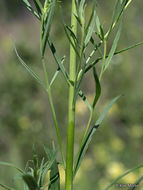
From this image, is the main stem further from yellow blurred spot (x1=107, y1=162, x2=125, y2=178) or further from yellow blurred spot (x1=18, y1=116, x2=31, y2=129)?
yellow blurred spot (x1=18, y1=116, x2=31, y2=129)

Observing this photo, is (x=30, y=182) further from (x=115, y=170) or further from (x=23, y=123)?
(x=23, y=123)

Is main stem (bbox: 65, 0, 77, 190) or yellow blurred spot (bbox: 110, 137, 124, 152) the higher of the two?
main stem (bbox: 65, 0, 77, 190)

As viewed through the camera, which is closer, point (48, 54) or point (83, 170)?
point (83, 170)

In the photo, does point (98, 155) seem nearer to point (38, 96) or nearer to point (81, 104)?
point (81, 104)

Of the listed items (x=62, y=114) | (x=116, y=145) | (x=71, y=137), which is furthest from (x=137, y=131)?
(x=71, y=137)

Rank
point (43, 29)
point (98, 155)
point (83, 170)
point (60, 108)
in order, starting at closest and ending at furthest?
point (43, 29) < point (83, 170) < point (98, 155) < point (60, 108)

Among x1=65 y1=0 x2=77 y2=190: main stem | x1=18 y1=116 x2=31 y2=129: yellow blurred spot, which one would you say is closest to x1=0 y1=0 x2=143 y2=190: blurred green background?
x1=18 y1=116 x2=31 y2=129: yellow blurred spot

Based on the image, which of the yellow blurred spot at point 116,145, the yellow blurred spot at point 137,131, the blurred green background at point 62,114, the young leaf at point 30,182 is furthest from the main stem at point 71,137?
the yellow blurred spot at point 137,131

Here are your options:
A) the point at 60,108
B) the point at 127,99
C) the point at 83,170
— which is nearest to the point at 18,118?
the point at 60,108
